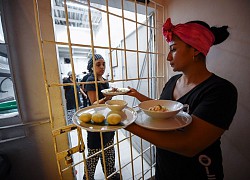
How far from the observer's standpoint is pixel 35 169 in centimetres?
78

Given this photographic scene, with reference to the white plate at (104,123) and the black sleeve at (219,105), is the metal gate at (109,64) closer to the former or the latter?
the white plate at (104,123)

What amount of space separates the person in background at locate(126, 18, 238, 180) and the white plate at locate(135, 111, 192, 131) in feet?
0.07

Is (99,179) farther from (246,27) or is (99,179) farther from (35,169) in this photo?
(246,27)

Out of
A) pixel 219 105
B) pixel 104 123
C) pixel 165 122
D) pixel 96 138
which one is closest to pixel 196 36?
pixel 219 105

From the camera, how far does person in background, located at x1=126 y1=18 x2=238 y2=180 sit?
37cm

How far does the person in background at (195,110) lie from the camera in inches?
14.6

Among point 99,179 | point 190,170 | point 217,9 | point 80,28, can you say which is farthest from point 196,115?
point 80,28

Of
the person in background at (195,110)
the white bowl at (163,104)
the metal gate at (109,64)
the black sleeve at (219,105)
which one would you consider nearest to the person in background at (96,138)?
the metal gate at (109,64)

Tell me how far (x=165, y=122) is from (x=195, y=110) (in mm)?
137

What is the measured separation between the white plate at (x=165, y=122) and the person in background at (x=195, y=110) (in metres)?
0.02

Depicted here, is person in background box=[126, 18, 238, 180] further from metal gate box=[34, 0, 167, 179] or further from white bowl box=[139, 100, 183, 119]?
metal gate box=[34, 0, 167, 179]

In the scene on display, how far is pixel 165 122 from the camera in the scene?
0.40 meters

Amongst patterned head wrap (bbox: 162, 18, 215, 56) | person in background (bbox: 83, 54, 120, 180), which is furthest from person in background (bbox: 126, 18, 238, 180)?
person in background (bbox: 83, 54, 120, 180)

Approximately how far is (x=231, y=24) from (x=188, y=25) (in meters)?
0.34
